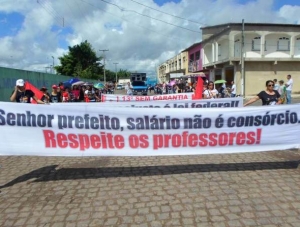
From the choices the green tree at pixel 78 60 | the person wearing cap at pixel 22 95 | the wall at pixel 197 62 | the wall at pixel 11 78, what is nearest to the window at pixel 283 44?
the wall at pixel 197 62

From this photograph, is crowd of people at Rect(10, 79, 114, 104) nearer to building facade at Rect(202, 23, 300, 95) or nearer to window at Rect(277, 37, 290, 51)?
building facade at Rect(202, 23, 300, 95)

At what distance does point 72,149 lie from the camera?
15.1 feet

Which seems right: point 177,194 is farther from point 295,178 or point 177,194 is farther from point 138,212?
point 295,178

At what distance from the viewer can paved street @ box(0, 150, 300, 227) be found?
11.1 ft

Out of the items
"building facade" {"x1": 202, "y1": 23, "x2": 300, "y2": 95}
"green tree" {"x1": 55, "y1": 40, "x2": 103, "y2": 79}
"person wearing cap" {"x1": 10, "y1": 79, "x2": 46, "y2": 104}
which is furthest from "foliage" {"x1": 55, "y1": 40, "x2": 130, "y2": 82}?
"person wearing cap" {"x1": 10, "y1": 79, "x2": 46, "y2": 104}

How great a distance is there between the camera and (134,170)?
17.2ft

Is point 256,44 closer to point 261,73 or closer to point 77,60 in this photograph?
point 261,73

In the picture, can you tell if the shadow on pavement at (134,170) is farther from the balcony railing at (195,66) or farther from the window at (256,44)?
the balcony railing at (195,66)

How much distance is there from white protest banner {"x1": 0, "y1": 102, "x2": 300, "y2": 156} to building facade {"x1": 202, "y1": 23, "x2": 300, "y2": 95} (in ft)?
83.8

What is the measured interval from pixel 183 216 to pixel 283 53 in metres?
32.6

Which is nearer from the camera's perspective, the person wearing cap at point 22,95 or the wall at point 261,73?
the person wearing cap at point 22,95

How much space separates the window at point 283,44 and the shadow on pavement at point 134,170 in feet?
97.4

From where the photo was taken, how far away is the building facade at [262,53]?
29.8 meters

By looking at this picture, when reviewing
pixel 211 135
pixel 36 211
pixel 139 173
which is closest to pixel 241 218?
pixel 211 135
